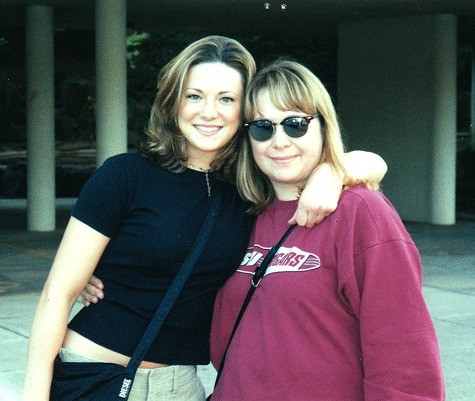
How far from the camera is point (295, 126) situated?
2.61m

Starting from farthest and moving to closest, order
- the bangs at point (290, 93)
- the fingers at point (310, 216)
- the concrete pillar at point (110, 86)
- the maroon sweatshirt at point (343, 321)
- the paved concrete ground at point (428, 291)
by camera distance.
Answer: the concrete pillar at point (110, 86) → the paved concrete ground at point (428, 291) → the bangs at point (290, 93) → the fingers at point (310, 216) → the maroon sweatshirt at point (343, 321)

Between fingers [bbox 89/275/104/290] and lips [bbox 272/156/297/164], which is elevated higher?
lips [bbox 272/156/297/164]

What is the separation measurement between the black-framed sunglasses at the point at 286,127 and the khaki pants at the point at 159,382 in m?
0.71

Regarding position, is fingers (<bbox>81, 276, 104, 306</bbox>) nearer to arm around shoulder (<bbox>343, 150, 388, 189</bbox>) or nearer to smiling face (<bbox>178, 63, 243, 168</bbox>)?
smiling face (<bbox>178, 63, 243, 168</bbox>)

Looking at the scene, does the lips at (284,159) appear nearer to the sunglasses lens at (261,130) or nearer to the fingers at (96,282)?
the sunglasses lens at (261,130)

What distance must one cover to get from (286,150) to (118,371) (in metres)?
0.78

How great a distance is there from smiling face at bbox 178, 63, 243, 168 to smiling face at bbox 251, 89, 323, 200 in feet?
0.53

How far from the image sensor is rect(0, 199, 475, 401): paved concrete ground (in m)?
5.96

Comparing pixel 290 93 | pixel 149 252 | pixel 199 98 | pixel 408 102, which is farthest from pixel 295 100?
pixel 408 102

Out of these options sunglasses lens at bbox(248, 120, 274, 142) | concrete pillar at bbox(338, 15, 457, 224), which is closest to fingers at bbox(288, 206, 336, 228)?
sunglasses lens at bbox(248, 120, 274, 142)

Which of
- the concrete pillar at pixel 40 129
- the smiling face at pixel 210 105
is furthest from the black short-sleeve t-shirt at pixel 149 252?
the concrete pillar at pixel 40 129

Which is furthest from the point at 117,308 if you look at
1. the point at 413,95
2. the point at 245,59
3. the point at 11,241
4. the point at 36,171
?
the point at 413,95

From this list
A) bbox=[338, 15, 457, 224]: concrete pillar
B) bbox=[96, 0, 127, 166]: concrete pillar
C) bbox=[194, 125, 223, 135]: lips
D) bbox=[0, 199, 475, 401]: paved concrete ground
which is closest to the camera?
bbox=[194, 125, 223, 135]: lips

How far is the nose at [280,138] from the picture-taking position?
2621 mm
